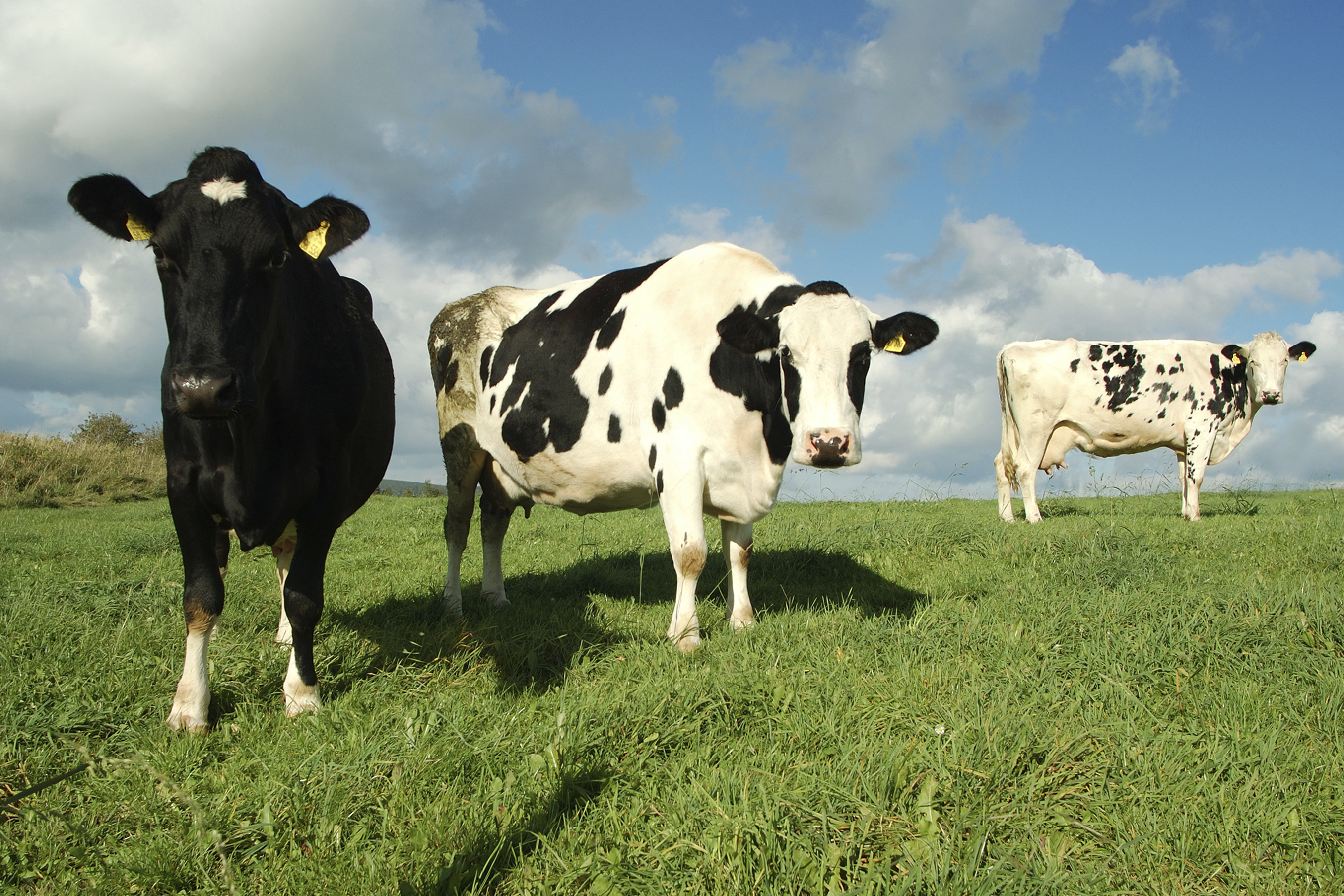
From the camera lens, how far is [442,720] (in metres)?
3.43

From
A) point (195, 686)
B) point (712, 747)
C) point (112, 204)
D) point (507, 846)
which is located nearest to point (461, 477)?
point (195, 686)

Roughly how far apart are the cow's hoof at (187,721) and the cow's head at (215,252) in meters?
1.37

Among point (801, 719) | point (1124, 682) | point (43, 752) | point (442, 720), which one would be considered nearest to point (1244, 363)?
point (1124, 682)

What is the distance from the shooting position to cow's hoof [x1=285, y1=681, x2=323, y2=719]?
3777 millimetres

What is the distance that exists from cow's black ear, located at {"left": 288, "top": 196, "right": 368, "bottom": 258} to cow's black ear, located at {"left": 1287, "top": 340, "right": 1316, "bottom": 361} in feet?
52.0

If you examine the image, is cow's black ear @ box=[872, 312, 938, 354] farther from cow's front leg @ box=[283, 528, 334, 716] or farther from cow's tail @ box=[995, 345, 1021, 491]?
cow's tail @ box=[995, 345, 1021, 491]

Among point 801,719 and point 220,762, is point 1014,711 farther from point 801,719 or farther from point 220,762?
point 220,762

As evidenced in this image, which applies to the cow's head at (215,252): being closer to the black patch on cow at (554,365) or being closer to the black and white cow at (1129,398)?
the black patch on cow at (554,365)

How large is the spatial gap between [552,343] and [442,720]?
352 centimetres

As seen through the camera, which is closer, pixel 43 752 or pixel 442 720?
pixel 43 752

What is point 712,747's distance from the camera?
10.4ft

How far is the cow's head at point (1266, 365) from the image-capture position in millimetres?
13648

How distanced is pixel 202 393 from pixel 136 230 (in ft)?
3.96

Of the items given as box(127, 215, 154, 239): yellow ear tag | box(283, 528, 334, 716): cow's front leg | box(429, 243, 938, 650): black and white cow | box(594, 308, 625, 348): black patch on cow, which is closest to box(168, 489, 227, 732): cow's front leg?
box(283, 528, 334, 716): cow's front leg
